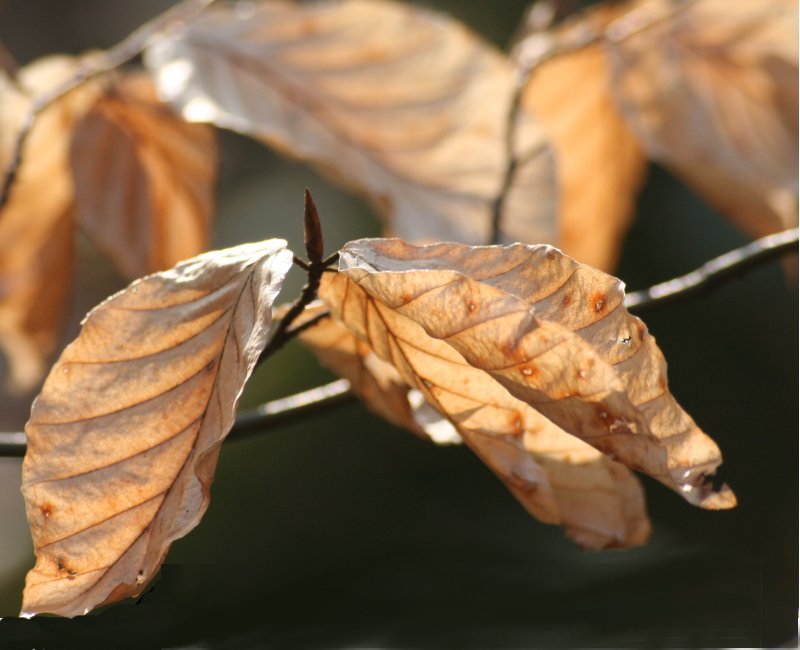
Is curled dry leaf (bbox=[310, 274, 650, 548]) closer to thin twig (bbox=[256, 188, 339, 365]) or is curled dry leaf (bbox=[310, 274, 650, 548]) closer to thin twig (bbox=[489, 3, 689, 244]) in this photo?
thin twig (bbox=[256, 188, 339, 365])

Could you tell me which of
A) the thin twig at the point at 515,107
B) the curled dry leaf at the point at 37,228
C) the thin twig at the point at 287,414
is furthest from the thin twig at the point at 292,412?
the curled dry leaf at the point at 37,228

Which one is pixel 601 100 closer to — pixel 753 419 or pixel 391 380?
pixel 391 380

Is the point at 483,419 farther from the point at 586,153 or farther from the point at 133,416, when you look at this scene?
the point at 586,153

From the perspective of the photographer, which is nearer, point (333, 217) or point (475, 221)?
point (475, 221)

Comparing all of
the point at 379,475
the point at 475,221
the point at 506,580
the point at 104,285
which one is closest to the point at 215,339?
the point at 475,221

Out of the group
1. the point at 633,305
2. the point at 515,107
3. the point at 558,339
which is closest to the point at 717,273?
the point at 633,305

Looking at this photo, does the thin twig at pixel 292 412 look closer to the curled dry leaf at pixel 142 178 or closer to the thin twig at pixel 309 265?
the thin twig at pixel 309 265

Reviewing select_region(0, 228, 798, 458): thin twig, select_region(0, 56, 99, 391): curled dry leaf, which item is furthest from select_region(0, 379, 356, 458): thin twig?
select_region(0, 56, 99, 391): curled dry leaf
